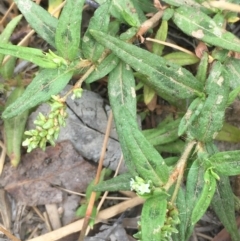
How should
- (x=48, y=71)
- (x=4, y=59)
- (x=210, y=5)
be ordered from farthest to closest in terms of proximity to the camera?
(x=4, y=59)
(x=210, y=5)
(x=48, y=71)

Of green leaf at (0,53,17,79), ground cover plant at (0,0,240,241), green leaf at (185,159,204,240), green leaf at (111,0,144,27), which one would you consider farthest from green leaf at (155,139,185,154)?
green leaf at (0,53,17,79)

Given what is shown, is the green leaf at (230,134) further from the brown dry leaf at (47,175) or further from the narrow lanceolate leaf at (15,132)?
the narrow lanceolate leaf at (15,132)

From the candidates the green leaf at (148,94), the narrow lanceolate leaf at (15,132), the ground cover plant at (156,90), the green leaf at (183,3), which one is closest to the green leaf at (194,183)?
the ground cover plant at (156,90)

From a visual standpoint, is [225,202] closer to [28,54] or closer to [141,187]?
[141,187]

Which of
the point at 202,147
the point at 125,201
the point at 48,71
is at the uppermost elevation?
the point at 48,71

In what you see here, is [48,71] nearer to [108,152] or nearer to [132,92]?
[132,92]

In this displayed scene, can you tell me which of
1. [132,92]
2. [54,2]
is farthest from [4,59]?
[132,92]

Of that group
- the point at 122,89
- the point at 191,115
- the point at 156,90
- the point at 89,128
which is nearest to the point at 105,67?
the point at 122,89

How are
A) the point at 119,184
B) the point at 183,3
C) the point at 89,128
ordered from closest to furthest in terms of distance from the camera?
the point at 119,184 → the point at 183,3 → the point at 89,128
